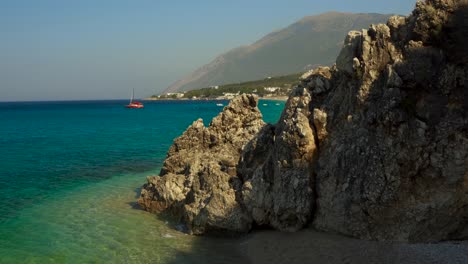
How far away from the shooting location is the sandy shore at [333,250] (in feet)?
42.4

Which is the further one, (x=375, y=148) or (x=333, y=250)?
(x=375, y=148)

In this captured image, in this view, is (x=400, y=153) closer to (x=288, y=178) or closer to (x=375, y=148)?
(x=375, y=148)

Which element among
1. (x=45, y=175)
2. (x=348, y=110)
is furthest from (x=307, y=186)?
(x=45, y=175)

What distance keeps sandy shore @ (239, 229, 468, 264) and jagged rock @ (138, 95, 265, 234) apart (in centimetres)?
187

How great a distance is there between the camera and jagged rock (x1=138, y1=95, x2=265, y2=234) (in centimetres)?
1873

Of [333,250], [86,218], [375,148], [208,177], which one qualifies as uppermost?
[375,148]

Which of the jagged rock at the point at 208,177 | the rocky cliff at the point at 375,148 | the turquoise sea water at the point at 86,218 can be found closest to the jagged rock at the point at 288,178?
the rocky cliff at the point at 375,148

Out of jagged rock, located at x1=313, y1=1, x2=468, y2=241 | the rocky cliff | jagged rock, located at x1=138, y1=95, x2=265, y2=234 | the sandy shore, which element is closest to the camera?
the sandy shore

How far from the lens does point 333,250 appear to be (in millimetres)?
14797

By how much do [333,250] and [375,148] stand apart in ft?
13.0

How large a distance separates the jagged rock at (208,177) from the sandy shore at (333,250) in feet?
6.13

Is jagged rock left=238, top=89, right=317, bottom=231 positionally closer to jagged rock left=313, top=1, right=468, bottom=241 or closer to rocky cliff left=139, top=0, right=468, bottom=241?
rocky cliff left=139, top=0, right=468, bottom=241

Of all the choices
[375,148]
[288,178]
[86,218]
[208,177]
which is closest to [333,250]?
[288,178]

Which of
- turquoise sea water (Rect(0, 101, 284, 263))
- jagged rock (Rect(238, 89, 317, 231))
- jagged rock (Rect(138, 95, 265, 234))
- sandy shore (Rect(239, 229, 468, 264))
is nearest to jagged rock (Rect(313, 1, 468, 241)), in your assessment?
sandy shore (Rect(239, 229, 468, 264))
